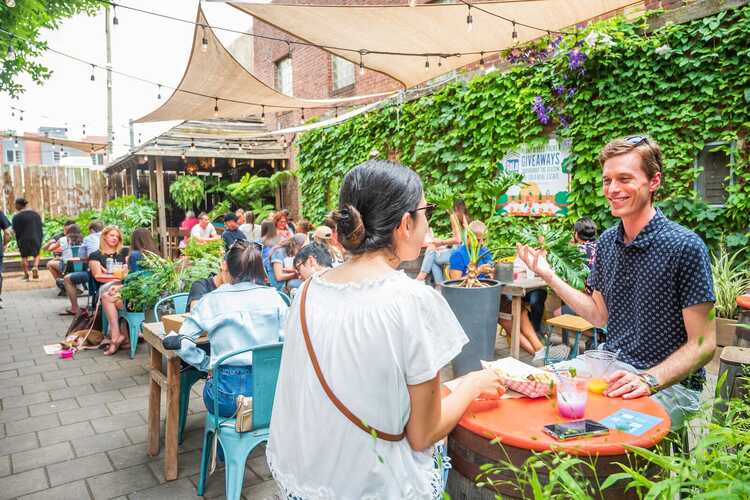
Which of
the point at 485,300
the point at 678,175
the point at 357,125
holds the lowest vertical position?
the point at 485,300

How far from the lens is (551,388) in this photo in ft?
5.44

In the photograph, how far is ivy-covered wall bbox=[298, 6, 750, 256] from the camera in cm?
459

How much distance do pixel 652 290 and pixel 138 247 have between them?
5.33m

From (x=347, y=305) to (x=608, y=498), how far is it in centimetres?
81

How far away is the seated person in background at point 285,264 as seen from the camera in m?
5.89

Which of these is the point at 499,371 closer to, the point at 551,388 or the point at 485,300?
the point at 551,388

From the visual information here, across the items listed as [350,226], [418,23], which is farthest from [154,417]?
[418,23]

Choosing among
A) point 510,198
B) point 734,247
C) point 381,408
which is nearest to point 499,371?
point 381,408

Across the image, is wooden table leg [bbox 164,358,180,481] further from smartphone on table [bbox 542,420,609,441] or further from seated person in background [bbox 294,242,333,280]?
smartphone on table [bbox 542,420,609,441]

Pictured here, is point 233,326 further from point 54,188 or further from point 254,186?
point 54,188

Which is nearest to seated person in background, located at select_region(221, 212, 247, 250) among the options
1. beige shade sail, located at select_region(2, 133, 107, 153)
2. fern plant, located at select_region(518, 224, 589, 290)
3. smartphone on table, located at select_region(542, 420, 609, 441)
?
fern plant, located at select_region(518, 224, 589, 290)

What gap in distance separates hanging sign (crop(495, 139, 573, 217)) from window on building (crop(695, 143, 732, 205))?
1.36 m

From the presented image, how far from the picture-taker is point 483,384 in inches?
57.0

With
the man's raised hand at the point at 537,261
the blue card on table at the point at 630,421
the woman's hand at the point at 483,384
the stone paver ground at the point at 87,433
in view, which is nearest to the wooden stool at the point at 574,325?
the stone paver ground at the point at 87,433
